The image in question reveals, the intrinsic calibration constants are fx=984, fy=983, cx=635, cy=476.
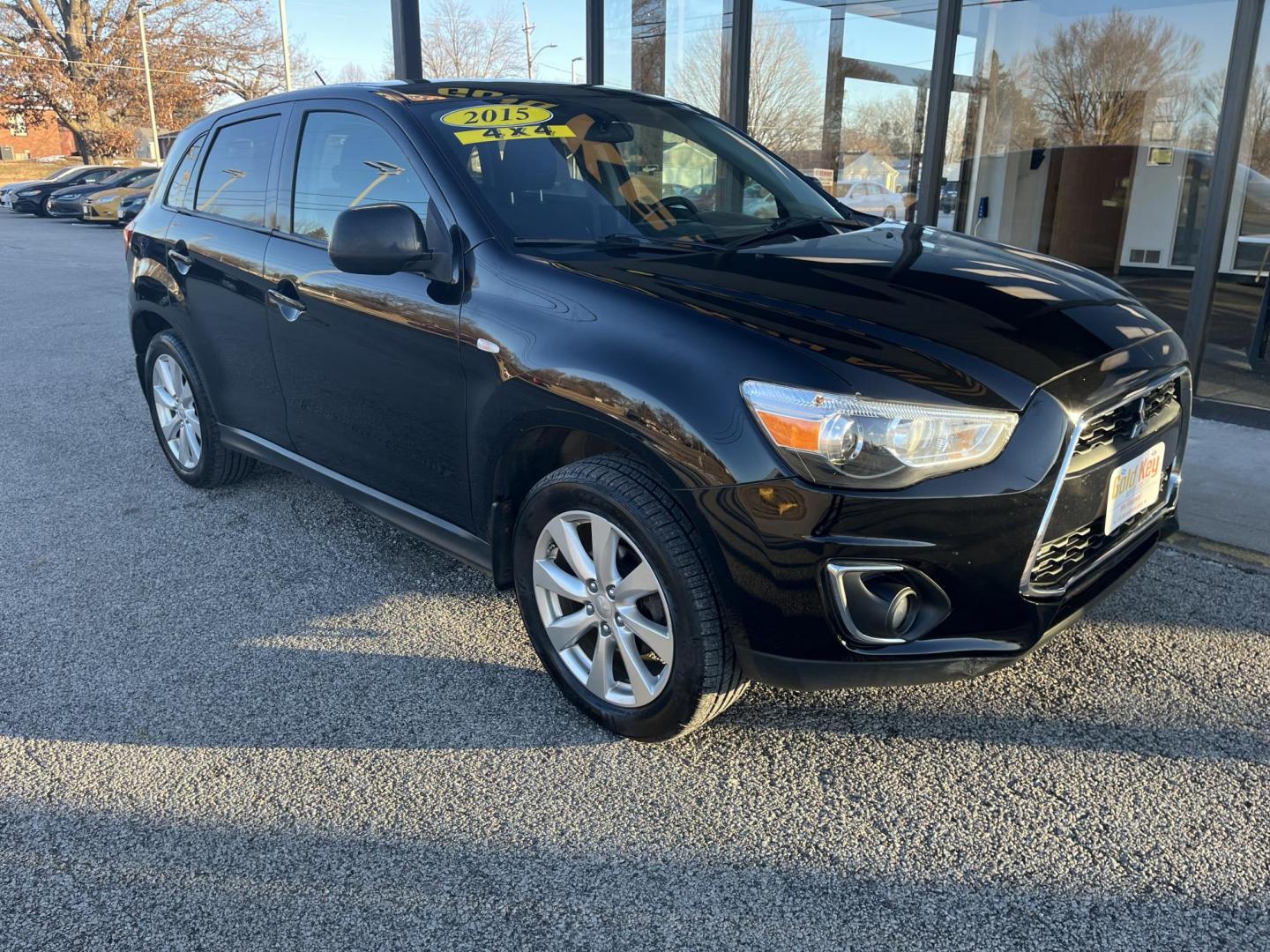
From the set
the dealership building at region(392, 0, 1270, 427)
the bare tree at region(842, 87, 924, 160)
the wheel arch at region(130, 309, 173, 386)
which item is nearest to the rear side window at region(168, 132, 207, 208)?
the wheel arch at region(130, 309, 173, 386)

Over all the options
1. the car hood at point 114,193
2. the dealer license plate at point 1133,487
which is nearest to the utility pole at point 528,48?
the dealer license plate at point 1133,487

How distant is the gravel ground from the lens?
2.13 metres

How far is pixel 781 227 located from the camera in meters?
3.49

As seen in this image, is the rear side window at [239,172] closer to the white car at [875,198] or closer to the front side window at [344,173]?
the front side window at [344,173]

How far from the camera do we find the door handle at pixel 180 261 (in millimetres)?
4320

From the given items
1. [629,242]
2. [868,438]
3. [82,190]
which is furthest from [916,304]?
[82,190]

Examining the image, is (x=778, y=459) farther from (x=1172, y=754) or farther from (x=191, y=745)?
(x=191, y=745)

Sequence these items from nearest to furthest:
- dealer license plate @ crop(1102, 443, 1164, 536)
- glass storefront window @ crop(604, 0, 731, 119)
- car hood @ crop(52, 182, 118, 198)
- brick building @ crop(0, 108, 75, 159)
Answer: dealer license plate @ crop(1102, 443, 1164, 536)
glass storefront window @ crop(604, 0, 731, 119)
car hood @ crop(52, 182, 118, 198)
brick building @ crop(0, 108, 75, 159)

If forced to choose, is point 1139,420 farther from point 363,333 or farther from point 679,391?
point 363,333

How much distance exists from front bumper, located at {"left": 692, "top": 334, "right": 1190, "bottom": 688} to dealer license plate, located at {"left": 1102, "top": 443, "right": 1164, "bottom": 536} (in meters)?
0.12

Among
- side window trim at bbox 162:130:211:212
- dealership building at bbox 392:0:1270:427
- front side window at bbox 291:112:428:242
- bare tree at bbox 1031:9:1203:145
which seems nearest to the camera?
front side window at bbox 291:112:428:242

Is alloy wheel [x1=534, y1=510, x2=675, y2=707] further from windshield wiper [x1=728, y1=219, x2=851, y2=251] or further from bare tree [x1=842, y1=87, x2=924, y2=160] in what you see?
bare tree [x1=842, y1=87, x2=924, y2=160]

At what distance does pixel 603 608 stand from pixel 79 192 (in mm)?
28158

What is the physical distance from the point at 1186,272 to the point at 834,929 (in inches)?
244
